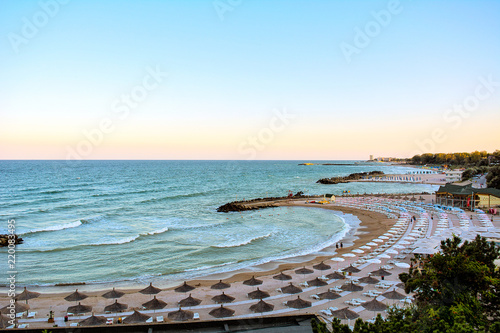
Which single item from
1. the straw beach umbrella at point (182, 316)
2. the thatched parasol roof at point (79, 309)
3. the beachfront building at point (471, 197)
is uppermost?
the beachfront building at point (471, 197)

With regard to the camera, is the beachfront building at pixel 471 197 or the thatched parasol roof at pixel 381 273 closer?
the thatched parasol roof at pixel 381 273

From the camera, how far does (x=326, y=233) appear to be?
41094 millimetres

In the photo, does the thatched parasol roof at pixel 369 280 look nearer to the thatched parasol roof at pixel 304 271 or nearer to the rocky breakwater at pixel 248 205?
the thatched parasol roof at pixel 304 271

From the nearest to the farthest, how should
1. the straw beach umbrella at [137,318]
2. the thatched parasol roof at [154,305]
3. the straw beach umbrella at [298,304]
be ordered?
the straw beach umbrella at [137,318] < the straw beach umbrella at [298,304] < the thatched parasol roof at [154,305]

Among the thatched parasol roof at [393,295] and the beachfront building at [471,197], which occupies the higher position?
the beachfront building at [471,197]

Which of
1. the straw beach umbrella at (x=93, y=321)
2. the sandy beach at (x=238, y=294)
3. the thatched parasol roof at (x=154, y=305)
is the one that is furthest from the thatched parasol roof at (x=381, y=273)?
the straw beach umbrella at (x=93, y=321)

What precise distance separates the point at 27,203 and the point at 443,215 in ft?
231

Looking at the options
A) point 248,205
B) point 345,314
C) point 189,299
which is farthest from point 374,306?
point 248,205

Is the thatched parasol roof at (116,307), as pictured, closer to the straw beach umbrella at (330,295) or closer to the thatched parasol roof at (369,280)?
the straw beach umbrella at (330,295)

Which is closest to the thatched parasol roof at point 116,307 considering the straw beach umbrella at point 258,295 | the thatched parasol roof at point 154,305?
the thatched parasol roof at point 154,305

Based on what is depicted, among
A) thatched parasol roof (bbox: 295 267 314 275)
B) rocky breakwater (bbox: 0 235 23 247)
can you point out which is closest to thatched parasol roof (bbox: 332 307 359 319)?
thatched parasol roof (bbox: 295 267 314 275)

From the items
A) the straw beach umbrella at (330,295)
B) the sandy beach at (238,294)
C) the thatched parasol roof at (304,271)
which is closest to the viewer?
the sandy beach at (238,294)

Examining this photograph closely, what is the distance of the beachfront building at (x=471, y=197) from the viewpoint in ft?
163

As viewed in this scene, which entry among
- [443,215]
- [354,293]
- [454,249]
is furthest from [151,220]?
[454,249]
